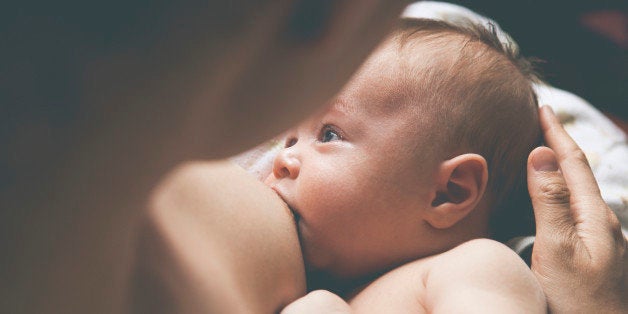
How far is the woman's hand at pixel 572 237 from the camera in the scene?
808 mm

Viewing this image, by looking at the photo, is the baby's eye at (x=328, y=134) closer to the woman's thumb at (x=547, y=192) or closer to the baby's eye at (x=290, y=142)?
the baby's eye at (x=290, y=142)

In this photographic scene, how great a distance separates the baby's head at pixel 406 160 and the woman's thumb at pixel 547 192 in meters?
0.03

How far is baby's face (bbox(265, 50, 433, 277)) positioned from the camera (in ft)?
2.77

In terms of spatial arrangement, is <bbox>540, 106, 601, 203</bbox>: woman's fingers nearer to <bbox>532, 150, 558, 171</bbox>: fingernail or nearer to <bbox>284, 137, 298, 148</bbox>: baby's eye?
<bbox>532, 150, 558, 171</bbox>: fingernail

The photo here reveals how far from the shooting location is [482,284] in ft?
2.28

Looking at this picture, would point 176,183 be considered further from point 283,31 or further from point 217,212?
point 283,31

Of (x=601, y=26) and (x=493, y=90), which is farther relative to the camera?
(x=601, y=26)

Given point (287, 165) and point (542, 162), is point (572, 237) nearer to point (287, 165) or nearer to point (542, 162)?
point (542, 162)

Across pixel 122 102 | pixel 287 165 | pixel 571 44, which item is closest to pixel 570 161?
pixel 287 165

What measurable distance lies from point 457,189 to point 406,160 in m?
0.09

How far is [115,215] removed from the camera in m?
0.34

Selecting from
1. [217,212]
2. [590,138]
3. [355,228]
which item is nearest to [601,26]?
[590,138]

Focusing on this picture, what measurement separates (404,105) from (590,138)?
1.94 ft

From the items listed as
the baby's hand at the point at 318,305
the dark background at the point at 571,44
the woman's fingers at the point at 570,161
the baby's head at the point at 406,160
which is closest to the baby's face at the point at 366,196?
the baby's head at the point at 406,160
